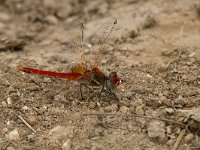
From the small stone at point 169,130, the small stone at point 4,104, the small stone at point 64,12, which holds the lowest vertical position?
the small stone at point 169,130

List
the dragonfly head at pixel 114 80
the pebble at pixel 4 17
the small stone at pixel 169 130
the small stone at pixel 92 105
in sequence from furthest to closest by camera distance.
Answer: the pebble at pixel 4 17
the dragonfly head at pixel 114 80
the small stone at pixel 92 105
the small stone at pixel 169 130

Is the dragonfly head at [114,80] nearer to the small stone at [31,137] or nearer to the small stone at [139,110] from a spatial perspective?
the small stone at [139,110]

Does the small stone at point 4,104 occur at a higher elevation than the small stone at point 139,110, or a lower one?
higher

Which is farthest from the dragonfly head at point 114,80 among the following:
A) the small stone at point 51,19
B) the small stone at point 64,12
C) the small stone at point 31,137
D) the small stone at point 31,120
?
the small stone at point 64,12

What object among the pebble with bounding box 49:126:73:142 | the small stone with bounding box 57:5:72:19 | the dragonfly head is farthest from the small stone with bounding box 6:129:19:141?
the small stone with bounding box 57:5:72:19

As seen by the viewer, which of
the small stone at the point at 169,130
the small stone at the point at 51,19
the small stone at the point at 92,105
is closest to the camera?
the small stone at the point at 169,130

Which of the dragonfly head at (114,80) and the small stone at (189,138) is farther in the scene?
the dragonfly head at (114,80)

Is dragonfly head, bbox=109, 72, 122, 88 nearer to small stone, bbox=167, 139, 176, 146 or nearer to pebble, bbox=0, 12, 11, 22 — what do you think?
small stone, bbox=167, 139, 176, 146

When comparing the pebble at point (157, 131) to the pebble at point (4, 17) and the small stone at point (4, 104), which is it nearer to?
the small stone at point (4, 104)
